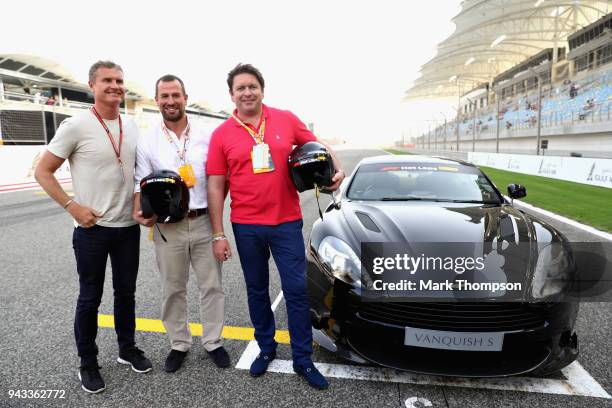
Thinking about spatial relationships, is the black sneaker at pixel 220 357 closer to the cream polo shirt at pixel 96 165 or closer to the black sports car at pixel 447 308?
the black sports car at pixel 447 308

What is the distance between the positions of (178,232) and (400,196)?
194cm

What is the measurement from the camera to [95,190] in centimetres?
232

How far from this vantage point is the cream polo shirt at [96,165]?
224 centimetres

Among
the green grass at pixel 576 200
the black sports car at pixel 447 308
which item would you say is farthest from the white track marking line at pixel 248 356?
the green grass at pixel 576 200

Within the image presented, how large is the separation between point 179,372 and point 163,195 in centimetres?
107

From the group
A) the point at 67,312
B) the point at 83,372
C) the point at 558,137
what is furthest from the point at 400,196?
the point at 558,137

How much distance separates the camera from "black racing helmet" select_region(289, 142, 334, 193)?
2.30m

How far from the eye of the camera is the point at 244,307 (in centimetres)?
343

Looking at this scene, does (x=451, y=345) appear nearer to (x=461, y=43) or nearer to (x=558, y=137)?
(x=558, y=137)

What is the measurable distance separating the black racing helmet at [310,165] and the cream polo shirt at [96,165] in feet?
3.30

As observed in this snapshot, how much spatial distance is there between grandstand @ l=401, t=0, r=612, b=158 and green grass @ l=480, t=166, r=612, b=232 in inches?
597

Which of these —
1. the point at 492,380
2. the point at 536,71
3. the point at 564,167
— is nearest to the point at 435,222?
the point at 492,380

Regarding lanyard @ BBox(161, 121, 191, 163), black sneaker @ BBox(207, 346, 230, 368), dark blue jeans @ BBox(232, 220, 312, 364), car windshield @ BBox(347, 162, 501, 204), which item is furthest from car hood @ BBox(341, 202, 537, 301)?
lanyard @ BBox(161, 121, 191, 163)

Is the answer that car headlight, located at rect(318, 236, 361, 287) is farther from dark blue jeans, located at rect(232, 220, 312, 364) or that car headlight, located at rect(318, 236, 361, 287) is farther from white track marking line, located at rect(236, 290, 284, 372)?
white track marking line, located at rect(236, 290, 284, 372)
